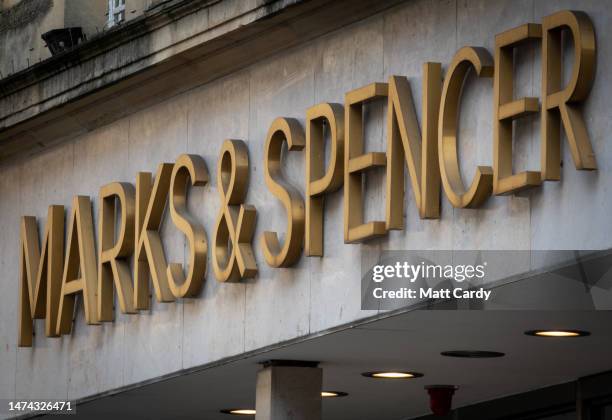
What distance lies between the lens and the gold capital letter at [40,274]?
2117 cm

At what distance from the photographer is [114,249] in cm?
1992

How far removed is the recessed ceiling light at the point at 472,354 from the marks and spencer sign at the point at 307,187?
1.78 metres

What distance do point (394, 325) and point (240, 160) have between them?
286 centimetres

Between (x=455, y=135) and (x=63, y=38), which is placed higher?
(x=63, y=38)

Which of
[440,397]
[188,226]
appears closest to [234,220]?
[188,226]

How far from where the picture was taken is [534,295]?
1466 centimetres

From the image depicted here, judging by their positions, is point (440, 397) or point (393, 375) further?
point (440, 397)

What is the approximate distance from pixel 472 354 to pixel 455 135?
10.8 feet

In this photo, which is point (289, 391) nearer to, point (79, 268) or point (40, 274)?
point (79, 268)

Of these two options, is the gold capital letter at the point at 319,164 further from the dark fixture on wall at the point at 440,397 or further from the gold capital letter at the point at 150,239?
the dark fixture on wall at the point at 440,397

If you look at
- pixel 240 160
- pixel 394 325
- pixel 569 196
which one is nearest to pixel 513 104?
pixel 569 196

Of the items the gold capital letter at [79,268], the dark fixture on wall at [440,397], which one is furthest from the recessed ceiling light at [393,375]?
the gold capital letter at [79,268]

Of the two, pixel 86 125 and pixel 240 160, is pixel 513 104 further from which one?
pixel 86 125

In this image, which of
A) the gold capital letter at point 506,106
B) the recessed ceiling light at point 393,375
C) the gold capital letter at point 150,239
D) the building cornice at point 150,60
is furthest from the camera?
the gold capital letter at point 150,239
